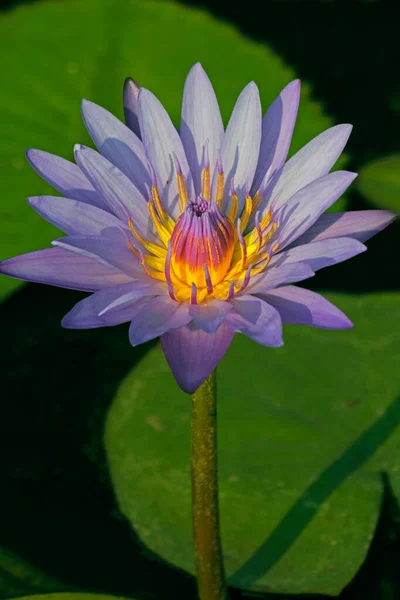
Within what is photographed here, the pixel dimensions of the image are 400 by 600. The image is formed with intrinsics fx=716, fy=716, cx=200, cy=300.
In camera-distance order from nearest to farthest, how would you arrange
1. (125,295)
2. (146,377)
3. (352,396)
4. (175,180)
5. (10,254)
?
(125,295)
(175,180)
(352,396)
(146,377)
(10,254)

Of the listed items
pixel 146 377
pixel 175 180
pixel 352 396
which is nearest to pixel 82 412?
pixel 146 377

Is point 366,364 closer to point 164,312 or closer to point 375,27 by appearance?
point 164,312

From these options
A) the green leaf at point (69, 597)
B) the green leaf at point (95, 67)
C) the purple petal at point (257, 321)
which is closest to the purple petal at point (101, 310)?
the purple petal at point (257, 321)

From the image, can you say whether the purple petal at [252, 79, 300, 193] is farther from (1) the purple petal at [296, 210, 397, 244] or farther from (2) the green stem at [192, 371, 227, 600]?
(2) the green stem at [192, 371, 227, 600]

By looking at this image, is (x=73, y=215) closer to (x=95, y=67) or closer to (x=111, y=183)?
(x=111, y=183)

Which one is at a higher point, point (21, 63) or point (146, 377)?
point (21, 63)

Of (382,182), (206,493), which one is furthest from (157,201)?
(382,182)

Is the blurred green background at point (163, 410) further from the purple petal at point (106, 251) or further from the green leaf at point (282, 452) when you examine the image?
the purple petal at point (106, 251)
